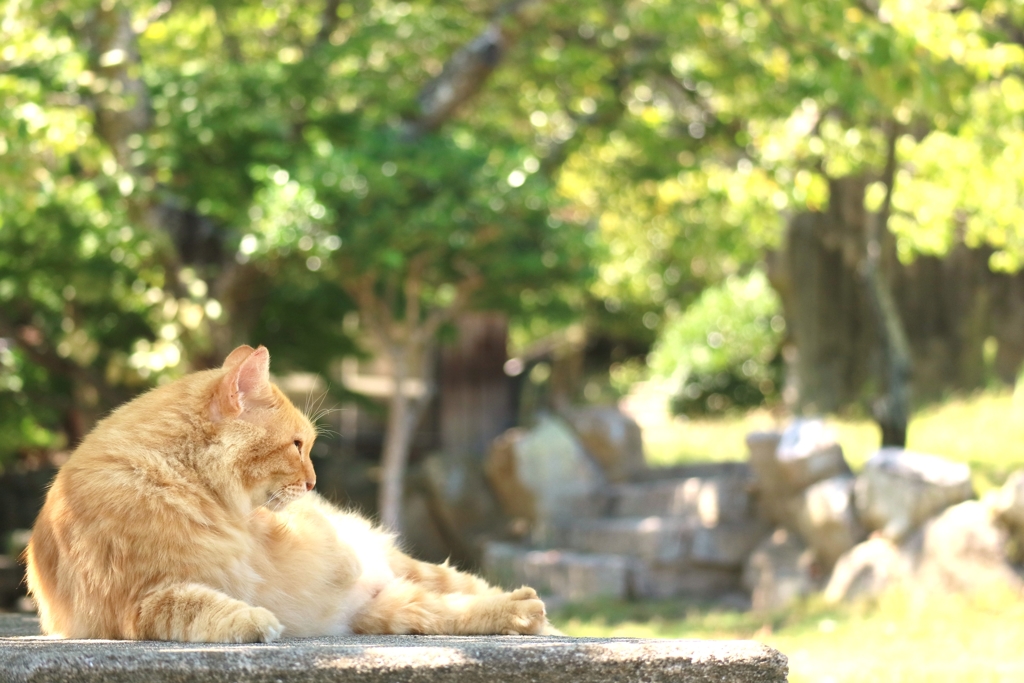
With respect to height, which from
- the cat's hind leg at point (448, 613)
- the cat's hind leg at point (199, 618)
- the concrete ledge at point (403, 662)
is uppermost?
the concrete ledge at point (403, 662)

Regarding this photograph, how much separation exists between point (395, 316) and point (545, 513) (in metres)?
2.95

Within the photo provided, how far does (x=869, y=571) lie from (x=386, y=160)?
5.41m

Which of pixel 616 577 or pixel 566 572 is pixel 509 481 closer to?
pixel 566 572

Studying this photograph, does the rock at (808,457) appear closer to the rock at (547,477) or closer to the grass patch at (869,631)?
the grass patch at (869,631)

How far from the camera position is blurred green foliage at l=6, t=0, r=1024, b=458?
340 inches

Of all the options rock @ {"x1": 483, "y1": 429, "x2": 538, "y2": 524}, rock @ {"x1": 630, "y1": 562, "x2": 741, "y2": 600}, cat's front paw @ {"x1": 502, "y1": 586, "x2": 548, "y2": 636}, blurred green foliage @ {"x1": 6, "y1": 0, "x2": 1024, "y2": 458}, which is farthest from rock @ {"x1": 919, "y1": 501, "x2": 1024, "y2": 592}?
cat's front paw @ {"x1": 502, "y1": 586, "x2": 548, "y2": 636}

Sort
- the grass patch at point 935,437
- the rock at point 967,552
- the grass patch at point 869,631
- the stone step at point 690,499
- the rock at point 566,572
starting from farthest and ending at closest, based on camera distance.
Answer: the stone step at point 690,499
the rock at point 566,572
the grass patch at point 935,437
the rock at point 967,552
the grass patch at point 869,631

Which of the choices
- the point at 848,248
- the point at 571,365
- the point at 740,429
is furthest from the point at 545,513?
the point at 571,365

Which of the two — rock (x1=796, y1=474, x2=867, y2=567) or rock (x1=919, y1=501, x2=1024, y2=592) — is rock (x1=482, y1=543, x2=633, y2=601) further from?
rock (x1=919, y1=501, x2=1024, y2=592)

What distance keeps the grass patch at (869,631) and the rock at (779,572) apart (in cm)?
44

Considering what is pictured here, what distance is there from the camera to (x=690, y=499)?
11594 millimetres

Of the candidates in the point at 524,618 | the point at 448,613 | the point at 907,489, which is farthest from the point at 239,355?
the point at 907,489

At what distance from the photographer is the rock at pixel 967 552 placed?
8.14 meters

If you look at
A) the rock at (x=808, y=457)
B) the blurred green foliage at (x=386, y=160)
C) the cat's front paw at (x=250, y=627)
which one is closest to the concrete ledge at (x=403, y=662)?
the cat's front paw at (x=250, y=627)
